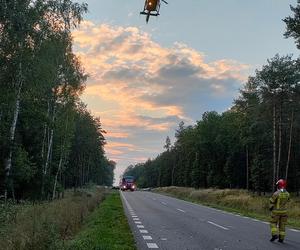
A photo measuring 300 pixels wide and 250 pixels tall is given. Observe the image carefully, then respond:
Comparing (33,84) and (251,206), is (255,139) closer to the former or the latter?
(251,206)

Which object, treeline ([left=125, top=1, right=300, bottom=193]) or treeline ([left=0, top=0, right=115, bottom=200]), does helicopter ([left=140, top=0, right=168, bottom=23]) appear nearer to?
treeline ([left=0, top=0, right=115, bottom=200])

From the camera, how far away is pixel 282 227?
585 inches

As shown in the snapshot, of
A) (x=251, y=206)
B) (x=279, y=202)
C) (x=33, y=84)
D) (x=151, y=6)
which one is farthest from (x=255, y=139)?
(x=151, y=6)

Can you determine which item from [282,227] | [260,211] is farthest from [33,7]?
[260,211]

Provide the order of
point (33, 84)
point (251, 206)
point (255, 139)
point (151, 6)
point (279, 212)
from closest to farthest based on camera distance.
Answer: point (151, 6)
point (279, 212)
point (33, 84)
point (251, 206)
point (255, 139)

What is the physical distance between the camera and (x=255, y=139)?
7644 cm

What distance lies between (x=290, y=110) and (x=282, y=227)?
159 ft

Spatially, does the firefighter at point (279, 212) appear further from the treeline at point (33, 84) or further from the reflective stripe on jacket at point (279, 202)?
the treeline at point (33, 84)

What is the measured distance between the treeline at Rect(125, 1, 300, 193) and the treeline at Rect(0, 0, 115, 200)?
1647cm

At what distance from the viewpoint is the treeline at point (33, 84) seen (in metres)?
19.7

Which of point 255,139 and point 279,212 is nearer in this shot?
point 279,212

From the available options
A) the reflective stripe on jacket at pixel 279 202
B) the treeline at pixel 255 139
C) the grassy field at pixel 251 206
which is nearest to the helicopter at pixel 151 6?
the reflective stripe on jacket at pixel 279 202

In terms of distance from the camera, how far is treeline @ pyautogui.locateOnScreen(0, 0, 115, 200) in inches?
776

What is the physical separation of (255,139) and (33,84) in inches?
2239
